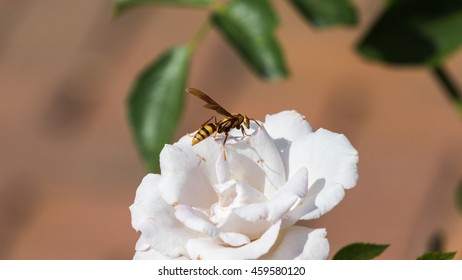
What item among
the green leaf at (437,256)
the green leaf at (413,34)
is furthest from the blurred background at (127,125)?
the green leaf at (437,256)

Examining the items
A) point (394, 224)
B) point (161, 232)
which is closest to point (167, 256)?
point (161, 232)

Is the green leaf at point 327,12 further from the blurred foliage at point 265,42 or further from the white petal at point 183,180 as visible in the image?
the white petal at point 183,180

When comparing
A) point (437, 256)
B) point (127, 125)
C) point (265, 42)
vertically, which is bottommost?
point (127, 125)

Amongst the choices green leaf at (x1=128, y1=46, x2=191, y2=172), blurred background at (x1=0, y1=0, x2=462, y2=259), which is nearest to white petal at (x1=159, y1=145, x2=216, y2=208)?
green leaf at (x1=128, y1=46, x2=191, y2=172)

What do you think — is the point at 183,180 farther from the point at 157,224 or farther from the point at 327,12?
the point at 327,12

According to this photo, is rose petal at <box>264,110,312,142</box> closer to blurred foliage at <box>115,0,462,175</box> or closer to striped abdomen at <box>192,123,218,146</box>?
striped abdomen at <box>192,123,218,146</box>

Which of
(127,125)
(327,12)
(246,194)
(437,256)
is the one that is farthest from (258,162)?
(127,125)
